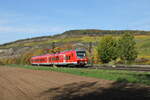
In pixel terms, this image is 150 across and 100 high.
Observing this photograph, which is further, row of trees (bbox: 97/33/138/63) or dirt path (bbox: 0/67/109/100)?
row of trees (bbox: 97/33/138/63)

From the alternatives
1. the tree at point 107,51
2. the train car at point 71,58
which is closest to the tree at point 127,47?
the tree at point 107,51

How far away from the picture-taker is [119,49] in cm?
5619

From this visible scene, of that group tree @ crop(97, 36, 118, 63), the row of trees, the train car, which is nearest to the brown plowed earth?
the train car

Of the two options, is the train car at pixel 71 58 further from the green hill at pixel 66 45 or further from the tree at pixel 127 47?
the green hill at pixel 66 45

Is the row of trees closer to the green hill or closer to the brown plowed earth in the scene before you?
the green hill

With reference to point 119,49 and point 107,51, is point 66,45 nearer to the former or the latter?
point 107,51

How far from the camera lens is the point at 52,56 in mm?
51938

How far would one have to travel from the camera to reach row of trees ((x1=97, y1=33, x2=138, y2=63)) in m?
55.3

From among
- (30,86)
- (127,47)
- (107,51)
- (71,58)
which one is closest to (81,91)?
(30,86)

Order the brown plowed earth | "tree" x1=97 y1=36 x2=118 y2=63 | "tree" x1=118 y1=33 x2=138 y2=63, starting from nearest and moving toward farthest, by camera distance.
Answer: the brown plowed earth → "tree" x1=118 y1=33 x2=138 y2=63 → "tree" x1=97 y1=36 x2=118 y2=63

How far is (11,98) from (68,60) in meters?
29.3

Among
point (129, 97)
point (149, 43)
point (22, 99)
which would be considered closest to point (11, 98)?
point (22, 99)

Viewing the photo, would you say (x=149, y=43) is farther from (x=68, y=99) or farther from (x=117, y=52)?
(x=68, y=99)

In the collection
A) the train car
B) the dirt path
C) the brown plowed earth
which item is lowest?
the dirt path
